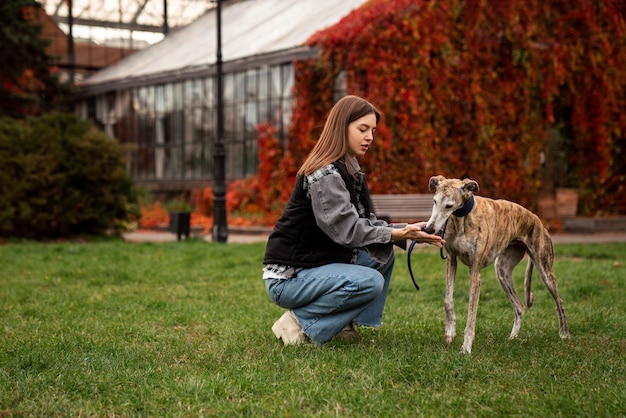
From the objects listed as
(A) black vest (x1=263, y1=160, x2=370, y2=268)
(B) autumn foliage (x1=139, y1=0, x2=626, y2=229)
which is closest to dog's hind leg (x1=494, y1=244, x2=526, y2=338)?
(A) black vest (x1=263, y1=160, x2=370, y2=268)

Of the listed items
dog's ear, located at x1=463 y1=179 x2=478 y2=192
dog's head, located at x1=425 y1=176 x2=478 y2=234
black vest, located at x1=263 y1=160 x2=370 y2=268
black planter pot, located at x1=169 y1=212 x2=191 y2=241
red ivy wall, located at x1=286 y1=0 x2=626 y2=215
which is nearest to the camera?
dog's head, located at x1=425 y1=176 x2=478 y2=234

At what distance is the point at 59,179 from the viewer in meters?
16.4

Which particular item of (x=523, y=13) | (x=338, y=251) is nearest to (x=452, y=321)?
(x=338, y=251)

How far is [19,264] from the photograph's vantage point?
11.7 meters

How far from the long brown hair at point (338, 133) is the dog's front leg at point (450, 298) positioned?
3.64 feet

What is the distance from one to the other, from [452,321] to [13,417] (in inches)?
121

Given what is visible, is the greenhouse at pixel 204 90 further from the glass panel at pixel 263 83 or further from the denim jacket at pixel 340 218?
the denim jacket at pixel 340 218

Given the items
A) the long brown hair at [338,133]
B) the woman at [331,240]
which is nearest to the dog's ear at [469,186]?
the woman at [331,240]

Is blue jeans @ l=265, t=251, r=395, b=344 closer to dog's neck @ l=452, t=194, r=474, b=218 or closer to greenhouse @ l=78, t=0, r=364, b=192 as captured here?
dog's neck @ l=452, t=194, r=474, b=218

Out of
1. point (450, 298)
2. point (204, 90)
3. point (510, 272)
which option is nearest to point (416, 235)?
point (450, 298)

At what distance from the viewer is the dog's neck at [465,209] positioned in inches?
216

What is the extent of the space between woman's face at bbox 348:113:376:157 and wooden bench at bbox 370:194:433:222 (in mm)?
10591

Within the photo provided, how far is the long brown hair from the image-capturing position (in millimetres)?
5629

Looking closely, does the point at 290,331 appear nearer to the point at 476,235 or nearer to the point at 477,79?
the point at 476,235
